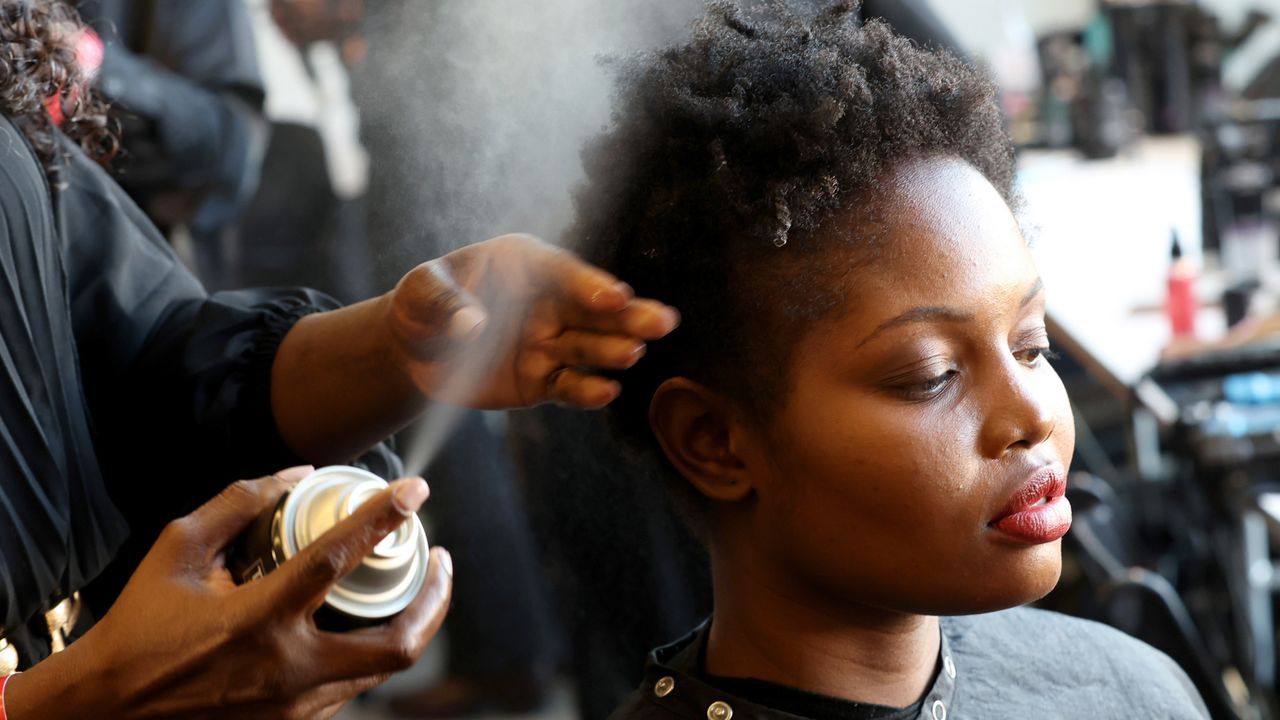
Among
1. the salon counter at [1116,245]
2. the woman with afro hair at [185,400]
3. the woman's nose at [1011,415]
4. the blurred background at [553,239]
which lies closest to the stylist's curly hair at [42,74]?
the woman with afro hair at [185,400]

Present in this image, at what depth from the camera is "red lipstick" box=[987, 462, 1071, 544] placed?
893 mm

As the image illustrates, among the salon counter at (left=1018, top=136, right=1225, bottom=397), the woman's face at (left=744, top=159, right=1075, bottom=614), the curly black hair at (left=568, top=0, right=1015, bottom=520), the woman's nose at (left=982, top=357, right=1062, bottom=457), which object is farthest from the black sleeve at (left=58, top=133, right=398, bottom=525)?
the salon counter at (left=1018, top=136, right=1225, bottom=397)

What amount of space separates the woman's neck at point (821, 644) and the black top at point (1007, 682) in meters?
0.01

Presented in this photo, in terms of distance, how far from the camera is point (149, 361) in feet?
3.52

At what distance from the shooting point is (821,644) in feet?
3.29

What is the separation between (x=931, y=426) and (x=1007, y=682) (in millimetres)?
364

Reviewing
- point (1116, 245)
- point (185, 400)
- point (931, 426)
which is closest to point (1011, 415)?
point (931, 426)

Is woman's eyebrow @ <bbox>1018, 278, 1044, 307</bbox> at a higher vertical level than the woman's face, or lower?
higher

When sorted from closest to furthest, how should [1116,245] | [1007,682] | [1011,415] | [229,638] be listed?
[229,638], [1011,415], [1007,682], [1116,245]

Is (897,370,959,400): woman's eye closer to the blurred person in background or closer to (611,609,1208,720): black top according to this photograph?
(611,609,1208,720): black top

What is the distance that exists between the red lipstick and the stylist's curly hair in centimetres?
78

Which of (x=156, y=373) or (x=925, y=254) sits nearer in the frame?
(x=925, y=254)

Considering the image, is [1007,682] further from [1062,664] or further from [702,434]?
[702,434]

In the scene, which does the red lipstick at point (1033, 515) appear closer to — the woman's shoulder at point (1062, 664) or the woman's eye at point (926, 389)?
the woman's eye at point (926, 389)
